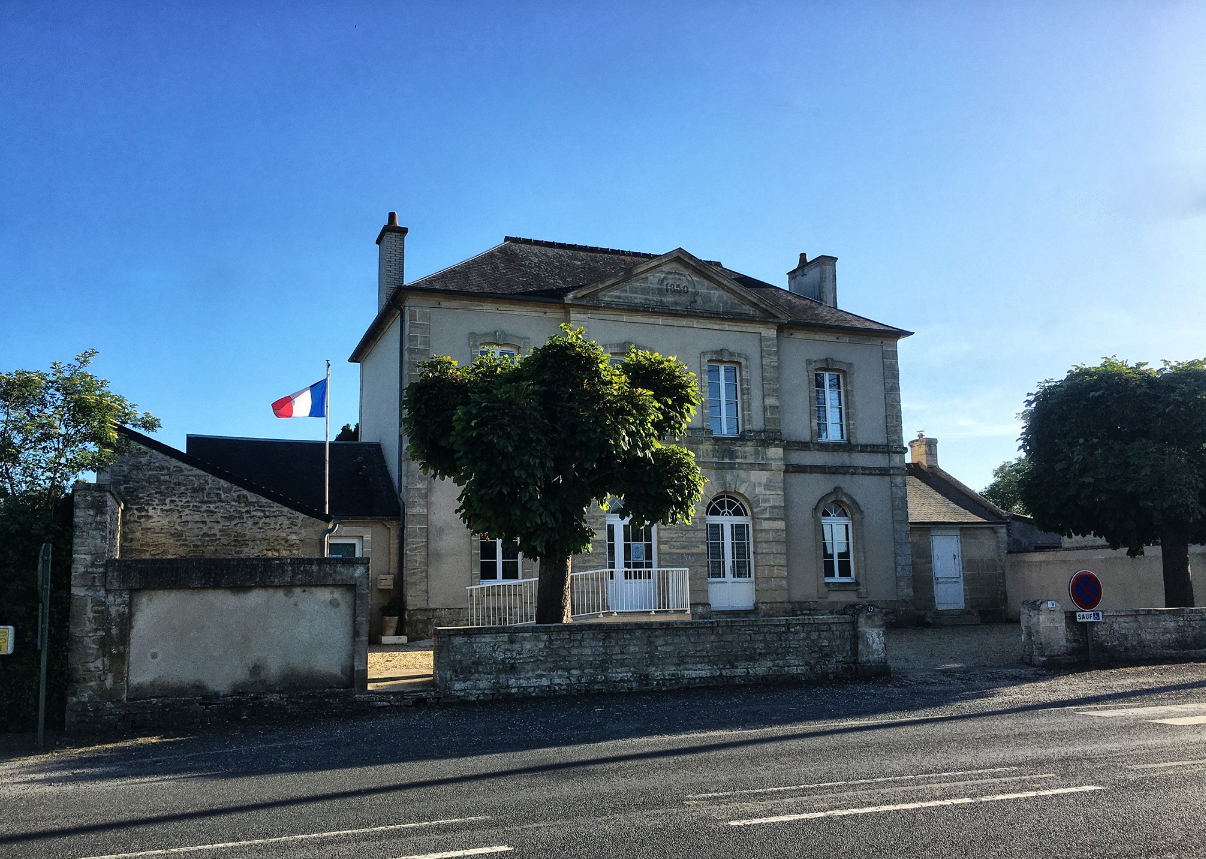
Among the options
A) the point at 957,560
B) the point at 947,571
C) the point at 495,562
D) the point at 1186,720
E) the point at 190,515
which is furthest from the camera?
the point at 957,560

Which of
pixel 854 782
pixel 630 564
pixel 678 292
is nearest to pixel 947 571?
pixel 630 564

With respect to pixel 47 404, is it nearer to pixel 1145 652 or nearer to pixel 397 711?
pixel 397 711

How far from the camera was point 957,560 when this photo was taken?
81.1 ft

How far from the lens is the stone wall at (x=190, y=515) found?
44.1 feet

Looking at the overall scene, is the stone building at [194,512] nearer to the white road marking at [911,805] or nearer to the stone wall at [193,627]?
the stone wall at [193,627]

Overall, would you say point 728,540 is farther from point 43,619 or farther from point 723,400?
point 43,619

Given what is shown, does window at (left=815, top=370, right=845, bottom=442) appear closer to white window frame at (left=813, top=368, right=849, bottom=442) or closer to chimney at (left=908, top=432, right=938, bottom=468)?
white window frame at (left=813, top=368, right=849, bottom=442)

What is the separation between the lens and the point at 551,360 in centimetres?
1329

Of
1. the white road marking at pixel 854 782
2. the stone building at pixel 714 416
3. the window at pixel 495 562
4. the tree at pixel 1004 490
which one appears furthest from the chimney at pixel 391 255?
the tree at pixel 1004 490

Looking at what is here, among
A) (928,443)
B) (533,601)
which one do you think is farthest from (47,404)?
(928,443)

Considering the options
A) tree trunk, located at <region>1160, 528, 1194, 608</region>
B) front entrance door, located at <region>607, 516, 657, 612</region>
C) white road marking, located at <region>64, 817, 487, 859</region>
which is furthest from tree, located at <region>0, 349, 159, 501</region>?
tree trunk, located at <region>1160, 528, 1194, 608</region>

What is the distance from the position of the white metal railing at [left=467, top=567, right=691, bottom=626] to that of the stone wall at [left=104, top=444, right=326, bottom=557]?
4.29m

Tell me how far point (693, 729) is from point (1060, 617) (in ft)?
27.4

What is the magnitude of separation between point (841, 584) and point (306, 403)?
12947 mm
